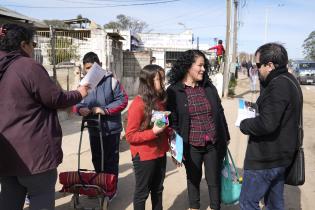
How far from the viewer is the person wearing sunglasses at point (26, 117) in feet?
8.68

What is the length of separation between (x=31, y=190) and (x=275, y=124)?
1909 mm

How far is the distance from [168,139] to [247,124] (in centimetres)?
86

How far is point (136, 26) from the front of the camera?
67000mm

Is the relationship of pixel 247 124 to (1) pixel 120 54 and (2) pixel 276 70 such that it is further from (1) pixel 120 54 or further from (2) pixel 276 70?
(1) pixel 120 54

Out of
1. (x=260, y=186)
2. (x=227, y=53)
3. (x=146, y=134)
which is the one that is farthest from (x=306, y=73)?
(x=146, y=134)

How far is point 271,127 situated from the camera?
2.94m

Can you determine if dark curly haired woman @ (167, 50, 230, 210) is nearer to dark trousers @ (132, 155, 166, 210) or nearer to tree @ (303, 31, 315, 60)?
dark trousers @ (132, 155, 166, 210)

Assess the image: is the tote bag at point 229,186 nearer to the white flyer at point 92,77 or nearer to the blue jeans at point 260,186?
the blue jeans at point 260,186

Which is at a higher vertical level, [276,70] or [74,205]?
[276,70]

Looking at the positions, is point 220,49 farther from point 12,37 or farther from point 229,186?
point 12,37

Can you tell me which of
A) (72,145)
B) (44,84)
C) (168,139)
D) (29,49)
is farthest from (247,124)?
(72,145)

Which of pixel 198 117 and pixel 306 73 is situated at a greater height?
pixel 306 73

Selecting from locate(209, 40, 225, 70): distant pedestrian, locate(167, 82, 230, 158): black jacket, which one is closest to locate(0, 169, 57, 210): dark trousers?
locate(167, 82, 230, 158): black jacket

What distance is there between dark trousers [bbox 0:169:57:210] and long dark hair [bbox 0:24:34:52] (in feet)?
3.10
